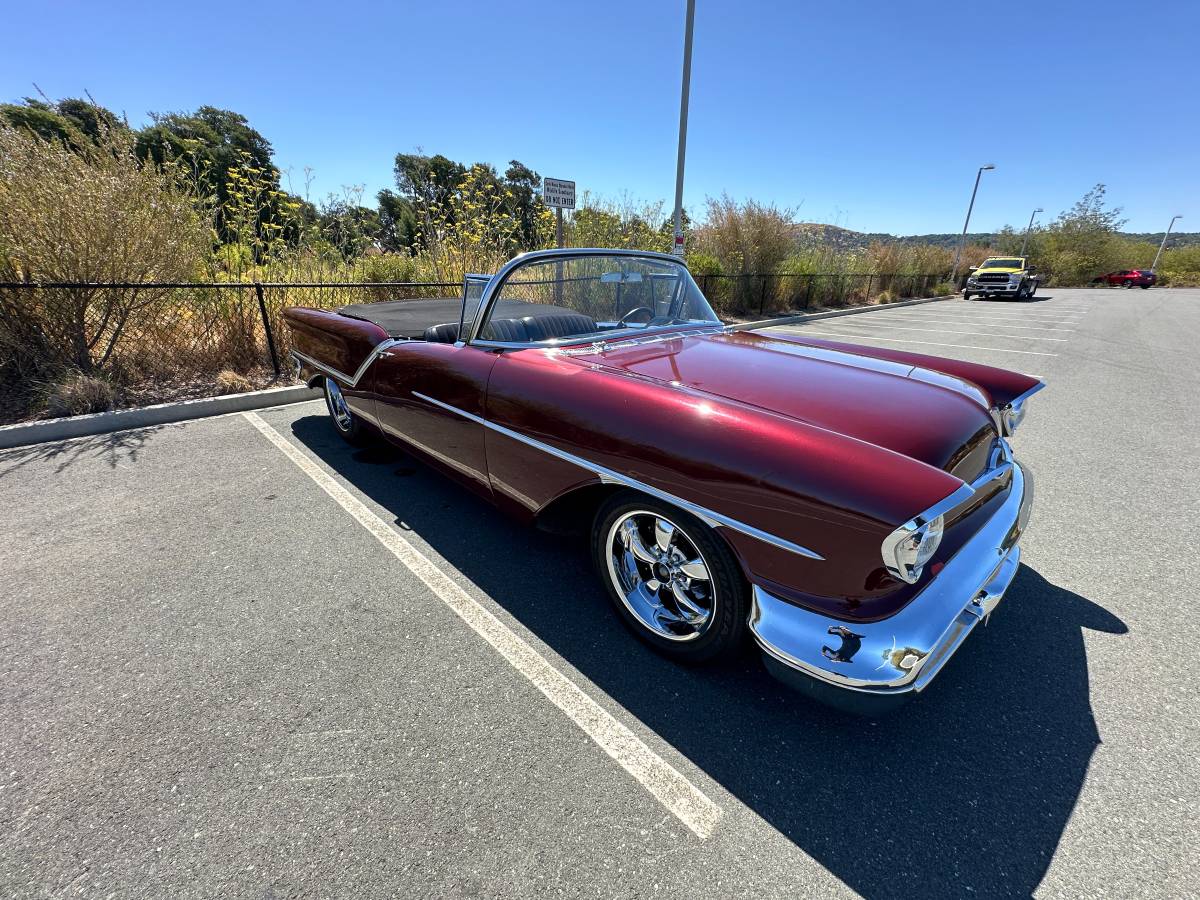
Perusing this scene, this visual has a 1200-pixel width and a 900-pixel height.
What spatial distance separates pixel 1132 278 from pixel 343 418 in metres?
58.6

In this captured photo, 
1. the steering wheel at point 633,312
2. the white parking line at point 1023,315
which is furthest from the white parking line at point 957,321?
the steering wheel at point 633,312

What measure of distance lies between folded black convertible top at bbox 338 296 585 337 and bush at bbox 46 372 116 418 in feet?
8.80

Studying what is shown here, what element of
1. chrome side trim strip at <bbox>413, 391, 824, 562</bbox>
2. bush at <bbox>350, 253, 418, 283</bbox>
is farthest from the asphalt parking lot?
bush at <bbox>350, 253, 418, 283</bbox>

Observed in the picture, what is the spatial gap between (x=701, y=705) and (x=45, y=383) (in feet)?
21.3

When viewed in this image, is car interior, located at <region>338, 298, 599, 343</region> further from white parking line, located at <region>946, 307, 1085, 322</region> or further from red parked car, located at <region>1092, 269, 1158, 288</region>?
red parked car, located at <region>1092, 269, 1158, 288</region>

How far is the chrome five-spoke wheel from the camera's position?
187 centimetres

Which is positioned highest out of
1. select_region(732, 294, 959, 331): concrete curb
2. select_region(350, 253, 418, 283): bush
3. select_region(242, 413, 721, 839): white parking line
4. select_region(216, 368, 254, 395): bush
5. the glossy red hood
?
select_region(350, 253, 418, 283): bush

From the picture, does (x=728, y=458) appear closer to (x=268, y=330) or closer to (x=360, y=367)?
(x=360, y=367)

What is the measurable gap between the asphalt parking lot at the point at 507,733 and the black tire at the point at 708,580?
0.12 metres

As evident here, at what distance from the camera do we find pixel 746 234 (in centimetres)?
1381

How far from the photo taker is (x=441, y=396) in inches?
106

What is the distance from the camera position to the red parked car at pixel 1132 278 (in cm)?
3991

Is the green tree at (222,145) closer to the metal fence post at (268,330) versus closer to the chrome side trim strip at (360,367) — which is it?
the metal fence post at (268,330)

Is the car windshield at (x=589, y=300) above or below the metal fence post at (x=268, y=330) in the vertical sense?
above
